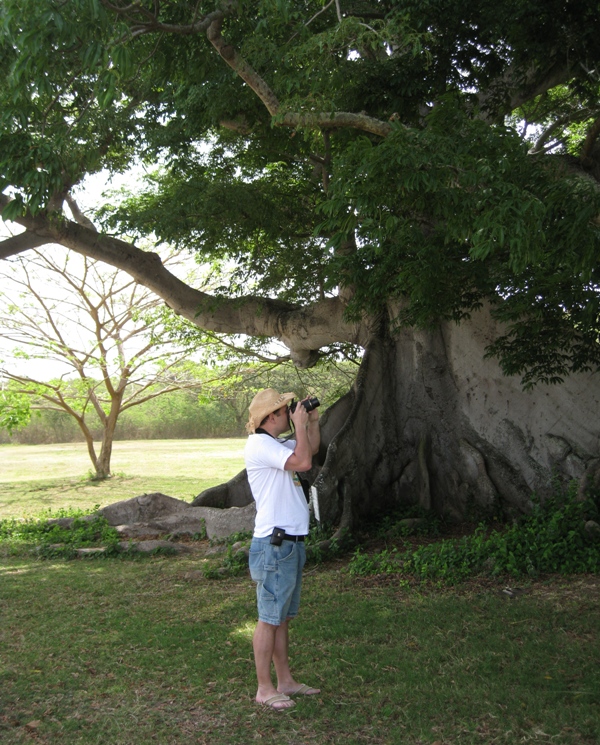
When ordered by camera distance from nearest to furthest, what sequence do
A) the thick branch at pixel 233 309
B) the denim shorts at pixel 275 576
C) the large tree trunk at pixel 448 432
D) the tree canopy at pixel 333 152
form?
the denim shorts at pixel 275 576
the tree canopy at pixel 333 152
the large tree trunk at pixel 448 432
the thick branch at pixel 233 309

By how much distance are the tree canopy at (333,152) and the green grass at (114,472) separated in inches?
308

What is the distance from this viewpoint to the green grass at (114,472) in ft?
60.3

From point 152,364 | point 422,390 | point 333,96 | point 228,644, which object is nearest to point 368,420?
point 422,390

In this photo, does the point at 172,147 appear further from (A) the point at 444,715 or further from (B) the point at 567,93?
(A) the point at 444,715

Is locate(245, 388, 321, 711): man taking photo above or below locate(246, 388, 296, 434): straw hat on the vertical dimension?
below

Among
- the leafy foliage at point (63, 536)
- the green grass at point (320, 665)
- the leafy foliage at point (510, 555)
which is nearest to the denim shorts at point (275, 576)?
the green grass at point (320, 665)

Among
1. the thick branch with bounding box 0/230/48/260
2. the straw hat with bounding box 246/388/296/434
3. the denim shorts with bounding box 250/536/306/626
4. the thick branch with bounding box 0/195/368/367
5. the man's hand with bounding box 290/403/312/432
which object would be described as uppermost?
the thick branch with bounding box 0/230/48/260

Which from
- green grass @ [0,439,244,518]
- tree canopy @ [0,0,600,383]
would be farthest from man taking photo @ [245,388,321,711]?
green grass @ [0,439,244,518]

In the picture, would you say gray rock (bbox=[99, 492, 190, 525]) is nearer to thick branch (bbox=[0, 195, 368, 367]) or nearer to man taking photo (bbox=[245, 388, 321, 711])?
thick branch (bbox=[0, 195, 368, 367])

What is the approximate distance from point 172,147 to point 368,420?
4.81 metres

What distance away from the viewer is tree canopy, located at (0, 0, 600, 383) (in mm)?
5219

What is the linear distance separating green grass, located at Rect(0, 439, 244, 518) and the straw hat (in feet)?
41.0

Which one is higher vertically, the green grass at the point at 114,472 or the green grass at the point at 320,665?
the green grass at the point at 114,472

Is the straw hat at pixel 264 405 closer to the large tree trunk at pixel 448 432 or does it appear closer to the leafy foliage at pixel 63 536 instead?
the large tree trunk at pixel 448 432
